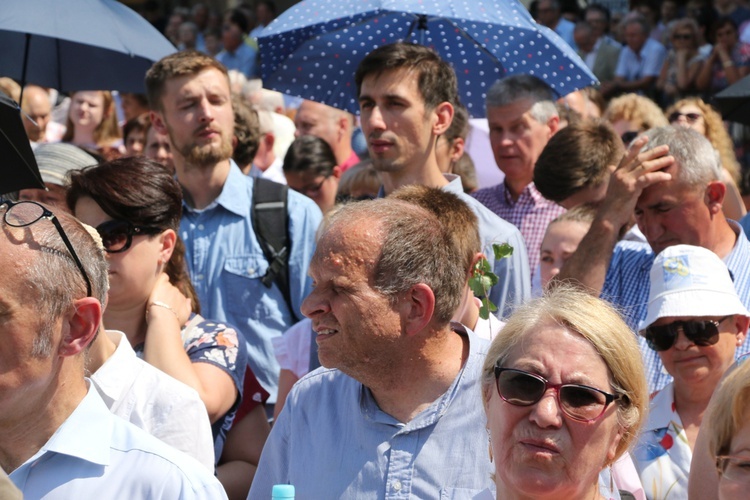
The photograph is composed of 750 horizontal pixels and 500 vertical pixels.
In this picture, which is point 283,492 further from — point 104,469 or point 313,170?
point 313,170

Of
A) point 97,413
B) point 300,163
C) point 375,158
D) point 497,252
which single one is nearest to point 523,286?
point 497,252

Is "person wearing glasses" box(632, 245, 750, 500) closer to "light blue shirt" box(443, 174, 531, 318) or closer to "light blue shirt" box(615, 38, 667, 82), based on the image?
"light blue shirt" box(443, 174, 531, 318)

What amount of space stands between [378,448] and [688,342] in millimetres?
1251

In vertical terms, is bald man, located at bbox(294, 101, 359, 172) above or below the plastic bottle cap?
below

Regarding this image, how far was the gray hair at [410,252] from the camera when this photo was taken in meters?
3.23

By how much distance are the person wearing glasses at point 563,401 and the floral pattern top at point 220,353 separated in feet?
4.47

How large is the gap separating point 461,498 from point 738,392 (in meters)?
0.87

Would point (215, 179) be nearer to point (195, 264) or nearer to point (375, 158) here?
point (195, 264)

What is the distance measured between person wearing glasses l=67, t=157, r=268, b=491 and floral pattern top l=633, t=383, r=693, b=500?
1.40m

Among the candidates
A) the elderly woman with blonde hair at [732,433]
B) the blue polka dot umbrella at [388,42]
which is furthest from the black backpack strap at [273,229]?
the elderly woman with blonde hair at [732,433]

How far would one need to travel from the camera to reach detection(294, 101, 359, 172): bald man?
8.28m

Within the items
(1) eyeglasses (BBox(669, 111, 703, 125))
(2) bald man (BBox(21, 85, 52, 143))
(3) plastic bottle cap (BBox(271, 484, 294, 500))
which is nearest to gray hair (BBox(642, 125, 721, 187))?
(3) plastic bottle cap (BBox(271, 484, 294, 500))

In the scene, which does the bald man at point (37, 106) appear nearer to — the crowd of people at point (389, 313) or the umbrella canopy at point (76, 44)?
the crowd of people at point (389, 313)

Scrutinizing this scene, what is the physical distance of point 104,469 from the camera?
8.15 ft
